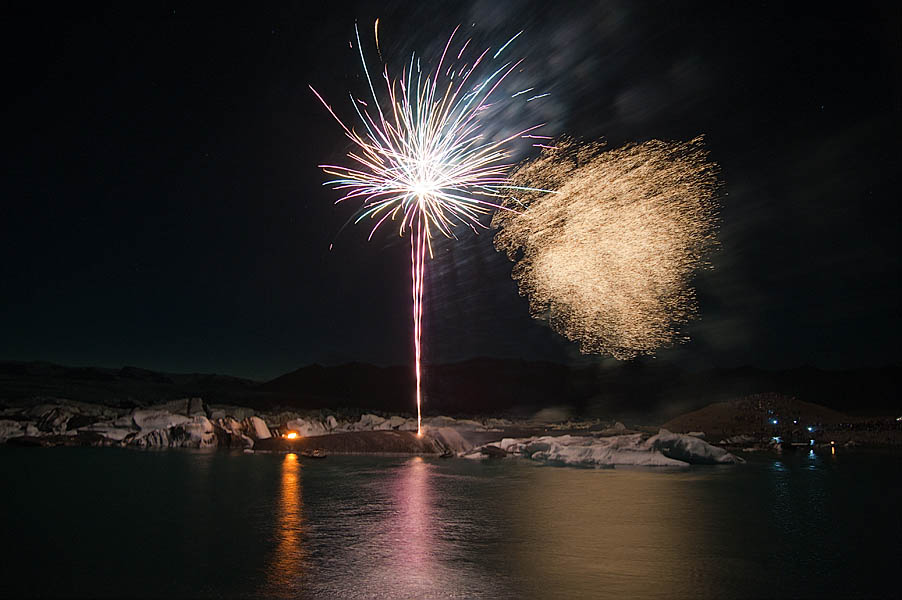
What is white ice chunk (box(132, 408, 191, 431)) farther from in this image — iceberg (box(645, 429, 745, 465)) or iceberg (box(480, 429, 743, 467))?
iceberg (box(645, 429, 745, 465))

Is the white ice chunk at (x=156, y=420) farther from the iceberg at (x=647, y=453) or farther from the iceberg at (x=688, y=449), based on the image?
the iceberg at (x=688, y=449)

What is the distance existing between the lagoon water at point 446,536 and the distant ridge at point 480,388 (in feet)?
277

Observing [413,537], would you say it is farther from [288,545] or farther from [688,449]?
[688,449]

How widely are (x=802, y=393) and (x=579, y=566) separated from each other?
132 m

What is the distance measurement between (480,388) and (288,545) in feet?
447

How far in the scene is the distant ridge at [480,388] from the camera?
106 metres

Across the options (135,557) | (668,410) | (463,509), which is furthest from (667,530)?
(668,410)

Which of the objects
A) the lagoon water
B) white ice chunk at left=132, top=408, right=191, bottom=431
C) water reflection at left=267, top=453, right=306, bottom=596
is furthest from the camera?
white ice chunk at left=132, top=408, right=191, bottom=431

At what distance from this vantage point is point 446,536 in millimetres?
13969

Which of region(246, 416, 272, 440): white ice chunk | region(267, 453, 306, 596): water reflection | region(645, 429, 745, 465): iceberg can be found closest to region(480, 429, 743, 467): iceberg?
region(645, 429, 745, 465): iceberg

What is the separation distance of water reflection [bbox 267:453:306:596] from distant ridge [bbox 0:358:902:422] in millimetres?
85320

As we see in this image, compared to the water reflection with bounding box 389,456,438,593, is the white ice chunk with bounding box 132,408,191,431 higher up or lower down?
higher up

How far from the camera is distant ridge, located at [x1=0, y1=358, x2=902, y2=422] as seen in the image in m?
106

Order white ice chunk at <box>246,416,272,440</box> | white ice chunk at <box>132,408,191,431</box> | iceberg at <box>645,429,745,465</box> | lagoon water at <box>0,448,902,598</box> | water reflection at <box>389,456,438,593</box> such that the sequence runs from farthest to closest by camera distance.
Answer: white ice chunk at <box>132,408,191,431</box>
white ice chunk at <box>246,416,272,440</box>
iceberg at <box>645,429,745,465</box>
water reflection at <box>389,456,438,593</box>
lagoon water at <box>0,448,902,598</box>
